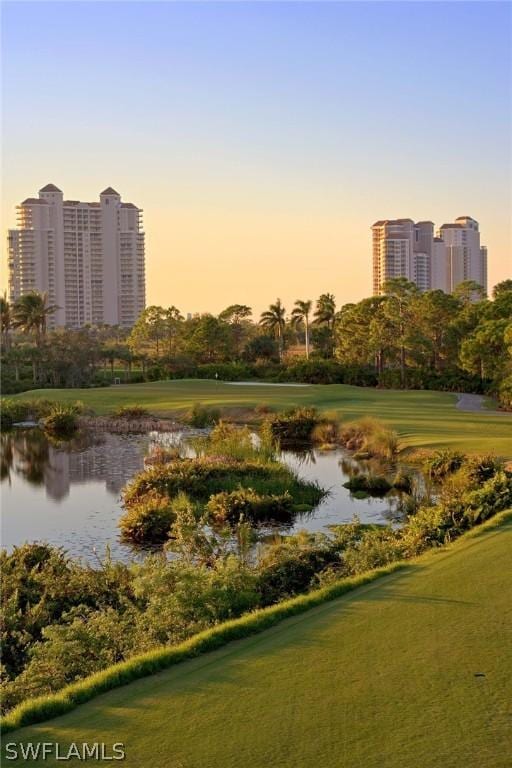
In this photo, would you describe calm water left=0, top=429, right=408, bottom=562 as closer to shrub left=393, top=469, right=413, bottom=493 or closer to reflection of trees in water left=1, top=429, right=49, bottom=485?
reflection of trees in water left=1, top=429, right=49, bottom=485

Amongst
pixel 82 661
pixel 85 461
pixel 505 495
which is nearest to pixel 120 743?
pixel 82 661

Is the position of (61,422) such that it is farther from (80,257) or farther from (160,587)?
(80,257)

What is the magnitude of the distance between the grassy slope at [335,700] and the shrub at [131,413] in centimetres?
3398

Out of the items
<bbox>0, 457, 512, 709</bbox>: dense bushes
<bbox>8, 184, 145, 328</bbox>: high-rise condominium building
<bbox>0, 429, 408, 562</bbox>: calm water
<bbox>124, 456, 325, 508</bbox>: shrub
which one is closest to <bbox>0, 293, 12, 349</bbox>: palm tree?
<bbox>0, 429, 408, 562</bbox>: calm water

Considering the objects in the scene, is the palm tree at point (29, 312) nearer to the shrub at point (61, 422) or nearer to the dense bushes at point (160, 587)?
the shrub at point (61, 422)

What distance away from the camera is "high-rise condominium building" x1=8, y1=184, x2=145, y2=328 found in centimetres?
16988

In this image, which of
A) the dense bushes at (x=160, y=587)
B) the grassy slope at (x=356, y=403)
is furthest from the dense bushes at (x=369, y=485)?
the dense bushes at (x=160, y=587)

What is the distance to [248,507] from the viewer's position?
2048 centimetres

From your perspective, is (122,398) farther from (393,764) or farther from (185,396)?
(393,764)

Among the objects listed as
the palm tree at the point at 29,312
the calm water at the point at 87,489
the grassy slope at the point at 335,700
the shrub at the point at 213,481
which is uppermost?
the palm tree at the point at 29,312

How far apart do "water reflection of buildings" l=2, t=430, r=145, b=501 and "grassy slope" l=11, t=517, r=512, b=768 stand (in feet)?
55.3

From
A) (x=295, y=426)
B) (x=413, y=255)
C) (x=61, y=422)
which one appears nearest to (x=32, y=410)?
(x=61, y=422)

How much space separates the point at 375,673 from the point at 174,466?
16.6 metres

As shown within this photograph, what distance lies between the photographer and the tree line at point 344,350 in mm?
56750
